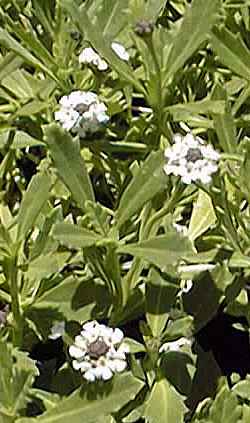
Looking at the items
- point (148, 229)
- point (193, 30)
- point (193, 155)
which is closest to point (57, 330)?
point (148, 229)

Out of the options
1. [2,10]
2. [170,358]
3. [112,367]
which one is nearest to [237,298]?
[170,358]

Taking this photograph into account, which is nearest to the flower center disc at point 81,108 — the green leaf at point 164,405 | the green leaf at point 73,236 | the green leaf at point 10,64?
the green leaf at point 10,64

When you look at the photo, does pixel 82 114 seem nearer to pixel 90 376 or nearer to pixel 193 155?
pixel 193 155

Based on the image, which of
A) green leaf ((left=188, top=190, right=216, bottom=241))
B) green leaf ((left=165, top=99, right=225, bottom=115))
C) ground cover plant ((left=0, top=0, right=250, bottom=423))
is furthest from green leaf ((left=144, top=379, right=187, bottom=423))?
green leaf ((left=165, top=99, right=225, bottom=115))

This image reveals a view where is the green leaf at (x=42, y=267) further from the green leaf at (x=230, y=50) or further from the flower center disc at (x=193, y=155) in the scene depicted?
the green leaf at (x=230, y=50)

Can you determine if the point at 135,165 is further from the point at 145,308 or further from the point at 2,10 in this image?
the point at 2,10

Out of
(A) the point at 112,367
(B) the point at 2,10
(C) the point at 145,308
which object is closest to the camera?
(A) the point at 112,367
